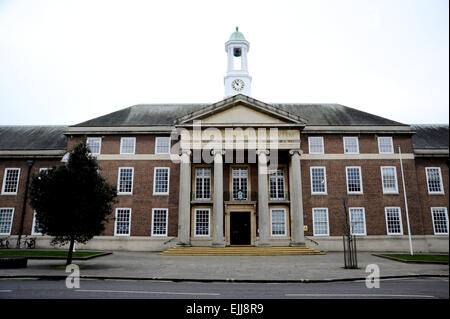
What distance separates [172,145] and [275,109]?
10.5 meters

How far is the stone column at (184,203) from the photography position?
2642 cm

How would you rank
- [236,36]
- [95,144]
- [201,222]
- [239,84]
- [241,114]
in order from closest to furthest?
Answer: [241,114] < [201,222] < [95,144] < [236,36] < [239,84]

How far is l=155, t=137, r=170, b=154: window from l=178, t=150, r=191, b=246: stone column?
3.71 m

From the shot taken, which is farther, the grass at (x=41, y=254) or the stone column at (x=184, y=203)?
the stone column at (x=184, y=203)

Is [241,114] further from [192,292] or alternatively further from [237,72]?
[192,292]

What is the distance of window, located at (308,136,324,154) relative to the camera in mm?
30812

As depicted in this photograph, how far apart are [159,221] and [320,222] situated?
14.8 m

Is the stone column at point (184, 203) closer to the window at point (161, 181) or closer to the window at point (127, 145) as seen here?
the window at point (161, 181)

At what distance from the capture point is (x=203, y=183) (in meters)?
30.7

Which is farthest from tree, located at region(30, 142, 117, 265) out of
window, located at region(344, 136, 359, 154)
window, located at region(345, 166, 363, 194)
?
window, located at region(344, 136, 359, 154)

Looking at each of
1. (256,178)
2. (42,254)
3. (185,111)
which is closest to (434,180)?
(256,178)

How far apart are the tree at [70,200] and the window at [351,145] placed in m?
22.9

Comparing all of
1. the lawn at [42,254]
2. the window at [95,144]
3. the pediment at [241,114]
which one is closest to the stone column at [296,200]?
the pediment at [241,114]

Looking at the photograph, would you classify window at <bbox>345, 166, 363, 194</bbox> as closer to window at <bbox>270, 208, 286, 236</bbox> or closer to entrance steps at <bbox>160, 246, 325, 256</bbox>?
window at <bbox>270, 208, 286, 236</bbox>
